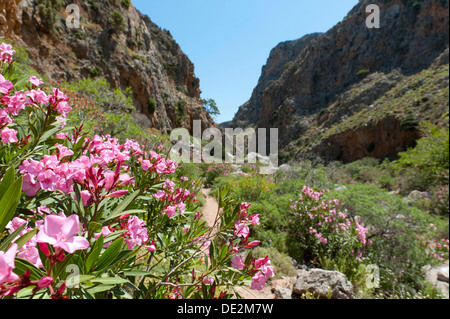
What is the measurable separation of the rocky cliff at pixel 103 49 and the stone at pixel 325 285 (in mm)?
7642

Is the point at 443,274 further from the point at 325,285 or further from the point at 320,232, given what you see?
the point at 325,285

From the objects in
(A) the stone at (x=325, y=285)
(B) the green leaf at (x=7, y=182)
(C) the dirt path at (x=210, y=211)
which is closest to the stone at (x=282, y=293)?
(A) the stone at (x=325, y=285)

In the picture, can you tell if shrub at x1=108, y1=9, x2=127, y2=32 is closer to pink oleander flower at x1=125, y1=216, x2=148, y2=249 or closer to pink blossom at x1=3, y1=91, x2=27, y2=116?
pink blossom at x1=3, y1=91, x2=27, y2=116

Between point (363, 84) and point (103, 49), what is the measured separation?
32.8 meters

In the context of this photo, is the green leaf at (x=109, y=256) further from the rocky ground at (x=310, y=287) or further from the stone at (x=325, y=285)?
the stone at (x=325, y=285)

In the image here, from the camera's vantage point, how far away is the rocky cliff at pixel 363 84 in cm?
2130

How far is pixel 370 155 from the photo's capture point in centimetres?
2302

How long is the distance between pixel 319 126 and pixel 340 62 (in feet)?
43.8

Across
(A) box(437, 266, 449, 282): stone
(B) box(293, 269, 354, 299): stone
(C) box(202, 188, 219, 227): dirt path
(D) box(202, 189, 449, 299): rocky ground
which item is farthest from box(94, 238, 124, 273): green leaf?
(A) box(437, 266, 449, 282): stone

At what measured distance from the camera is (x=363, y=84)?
29.7 m

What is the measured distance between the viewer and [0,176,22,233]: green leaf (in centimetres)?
54

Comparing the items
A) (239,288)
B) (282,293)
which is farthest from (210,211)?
(282,293)
